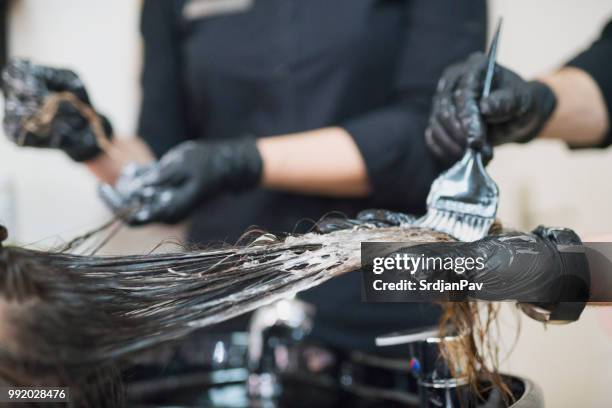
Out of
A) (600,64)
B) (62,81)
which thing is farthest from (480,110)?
(62,81)

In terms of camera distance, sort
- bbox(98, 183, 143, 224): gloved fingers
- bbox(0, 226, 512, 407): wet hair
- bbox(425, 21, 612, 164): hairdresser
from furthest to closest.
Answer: bbox(98, 183, 143, 224): gloved fingers < bbox(425, 21, 612, 164): hairdresser < bbox(0, 226, 512, 407): wet hair

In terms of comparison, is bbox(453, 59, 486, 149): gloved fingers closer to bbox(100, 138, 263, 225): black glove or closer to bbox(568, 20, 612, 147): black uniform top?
bbox(568, 20, 612, 147): black uniform top

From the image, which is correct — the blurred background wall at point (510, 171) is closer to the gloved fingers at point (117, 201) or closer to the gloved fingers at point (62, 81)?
the gloved fingers at point (117, 201)

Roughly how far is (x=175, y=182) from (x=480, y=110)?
18.3 inches

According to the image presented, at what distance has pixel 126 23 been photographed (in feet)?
4.54

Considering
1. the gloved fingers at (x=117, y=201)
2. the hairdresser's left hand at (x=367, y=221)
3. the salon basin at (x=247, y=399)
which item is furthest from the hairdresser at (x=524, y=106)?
the gloved fingers at (x=117, y=201)

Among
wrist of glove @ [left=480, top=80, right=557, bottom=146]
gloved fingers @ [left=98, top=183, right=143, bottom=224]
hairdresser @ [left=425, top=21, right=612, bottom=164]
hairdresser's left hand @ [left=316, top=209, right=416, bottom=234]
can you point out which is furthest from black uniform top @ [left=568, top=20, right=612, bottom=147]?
gloved fingers @ [left=98, top=183, right=143, bottom=224]

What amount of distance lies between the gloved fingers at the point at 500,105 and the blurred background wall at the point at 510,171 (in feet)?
0.26

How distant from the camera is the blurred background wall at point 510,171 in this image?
85cm

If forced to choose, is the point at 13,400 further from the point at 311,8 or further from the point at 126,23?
the point at 126,23

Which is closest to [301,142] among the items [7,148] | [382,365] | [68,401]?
[382,365]

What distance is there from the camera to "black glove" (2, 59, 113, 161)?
2.95ft

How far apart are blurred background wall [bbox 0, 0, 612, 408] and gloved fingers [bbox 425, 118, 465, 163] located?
6 cm

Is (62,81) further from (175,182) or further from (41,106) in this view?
(175,182)
